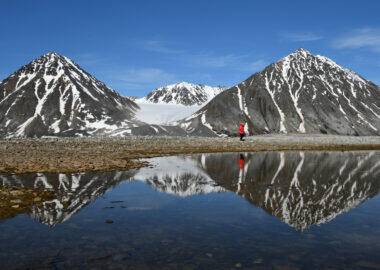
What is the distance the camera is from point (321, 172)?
81.9ft

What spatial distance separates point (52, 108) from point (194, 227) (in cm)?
17558

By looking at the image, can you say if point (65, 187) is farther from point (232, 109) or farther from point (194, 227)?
point (232, 109)

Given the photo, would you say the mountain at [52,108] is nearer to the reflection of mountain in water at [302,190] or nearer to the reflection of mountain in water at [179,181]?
the reflection of mountain in water at [179,181]

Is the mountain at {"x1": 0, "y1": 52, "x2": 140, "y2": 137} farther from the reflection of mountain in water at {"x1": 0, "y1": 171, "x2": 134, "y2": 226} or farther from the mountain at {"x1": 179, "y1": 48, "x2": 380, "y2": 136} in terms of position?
the reflection of mountain in water at {"x1": 0, "y1": 171, "x2": 134, "y2": 226}

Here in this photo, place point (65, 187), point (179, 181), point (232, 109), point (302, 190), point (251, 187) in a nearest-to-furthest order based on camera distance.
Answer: point (65, 187)
point (302, 190)
point (251, 187)
point (179, 181)
point (232, 109)

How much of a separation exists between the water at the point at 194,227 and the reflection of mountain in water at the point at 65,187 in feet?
0.16

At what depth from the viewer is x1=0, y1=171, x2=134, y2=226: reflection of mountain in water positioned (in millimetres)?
12281

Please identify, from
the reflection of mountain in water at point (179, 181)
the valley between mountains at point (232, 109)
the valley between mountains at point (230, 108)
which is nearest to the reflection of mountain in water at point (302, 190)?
the reflection of mountain in water at point (179, 181)

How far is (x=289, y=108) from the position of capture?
173m

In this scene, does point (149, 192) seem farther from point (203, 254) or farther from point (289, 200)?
point (203, 254)

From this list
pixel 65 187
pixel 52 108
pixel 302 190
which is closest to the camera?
pixel 65 187

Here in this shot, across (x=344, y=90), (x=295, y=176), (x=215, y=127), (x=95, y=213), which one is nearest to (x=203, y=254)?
(x=95, y=213)

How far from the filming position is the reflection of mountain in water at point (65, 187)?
1228 centimetres

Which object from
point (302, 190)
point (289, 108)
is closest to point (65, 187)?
point (302, 190)
